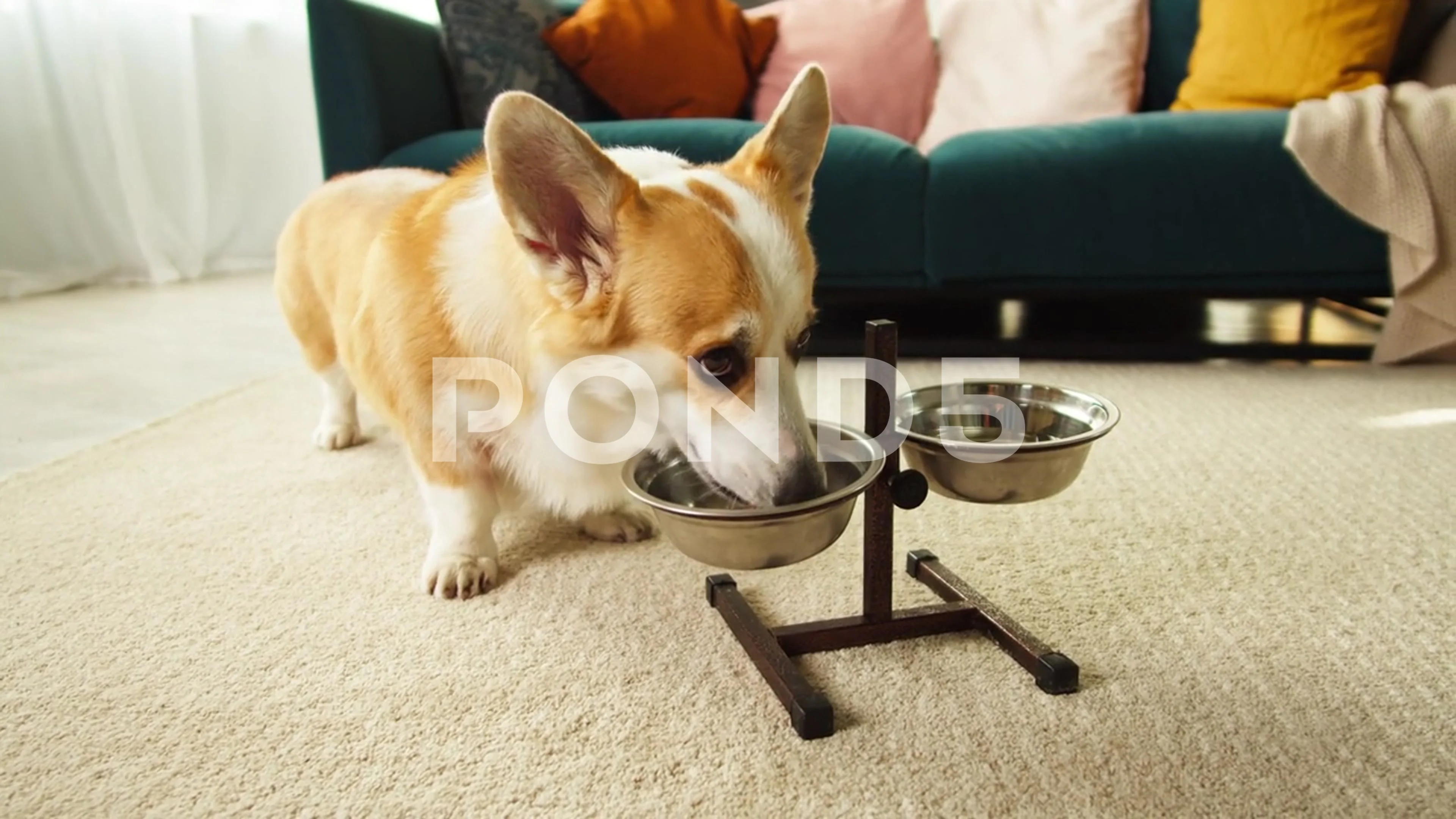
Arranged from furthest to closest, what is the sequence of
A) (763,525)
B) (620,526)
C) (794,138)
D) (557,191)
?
(620,526), (794,138), (557,191), (763,525)

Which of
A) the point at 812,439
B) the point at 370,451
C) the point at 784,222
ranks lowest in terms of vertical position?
the point at 370,451

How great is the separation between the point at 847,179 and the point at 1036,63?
1052 mm

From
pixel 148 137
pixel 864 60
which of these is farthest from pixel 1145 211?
pixel 148 137

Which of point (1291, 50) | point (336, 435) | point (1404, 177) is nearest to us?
point (336, 435)

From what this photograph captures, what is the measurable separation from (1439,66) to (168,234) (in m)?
4.71

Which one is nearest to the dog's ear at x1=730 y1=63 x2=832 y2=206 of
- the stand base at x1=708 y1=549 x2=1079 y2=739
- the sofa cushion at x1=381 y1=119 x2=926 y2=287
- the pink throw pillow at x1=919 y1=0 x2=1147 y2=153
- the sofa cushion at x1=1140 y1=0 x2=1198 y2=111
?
the stand base at x1=708 y1=549 x2=1079 y2=739

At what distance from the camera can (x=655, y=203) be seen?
1.03 m

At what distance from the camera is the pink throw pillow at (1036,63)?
272cm

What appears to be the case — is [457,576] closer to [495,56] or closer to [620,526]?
[620,526]

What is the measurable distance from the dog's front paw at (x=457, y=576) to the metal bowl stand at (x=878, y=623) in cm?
35

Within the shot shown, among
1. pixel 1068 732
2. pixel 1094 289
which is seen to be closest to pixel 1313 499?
pixel 1068 732

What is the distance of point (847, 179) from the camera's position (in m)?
2.21

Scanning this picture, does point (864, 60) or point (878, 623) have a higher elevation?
point (864, 60)

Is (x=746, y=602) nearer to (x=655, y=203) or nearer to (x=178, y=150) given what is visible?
(x=655, y=203)
